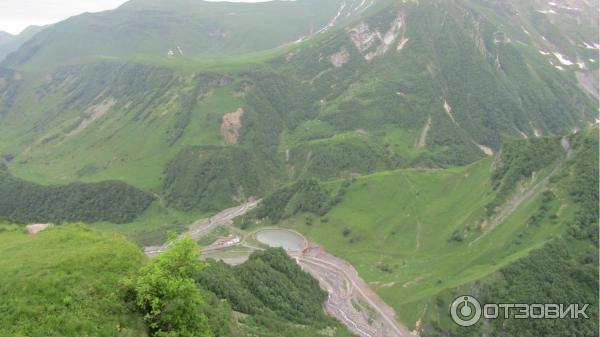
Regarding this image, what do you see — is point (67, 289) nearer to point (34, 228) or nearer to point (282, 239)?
point (34, 228)

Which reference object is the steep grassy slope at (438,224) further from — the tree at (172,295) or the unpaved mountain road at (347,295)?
the tree at (172,295)

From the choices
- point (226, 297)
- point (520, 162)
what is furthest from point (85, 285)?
point (520, 162)

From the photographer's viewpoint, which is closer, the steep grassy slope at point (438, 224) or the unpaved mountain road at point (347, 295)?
the unpaved mountain road at point (347, 295)

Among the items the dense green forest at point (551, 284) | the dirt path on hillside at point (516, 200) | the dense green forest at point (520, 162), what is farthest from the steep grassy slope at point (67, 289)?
the dense green forest at point (520, 162)

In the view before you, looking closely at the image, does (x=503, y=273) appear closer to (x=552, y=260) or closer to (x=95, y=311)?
(x=552, y=260)

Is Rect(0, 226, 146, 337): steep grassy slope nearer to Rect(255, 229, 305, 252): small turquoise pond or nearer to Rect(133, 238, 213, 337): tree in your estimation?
Rect(133, 238, 213, 337): tree

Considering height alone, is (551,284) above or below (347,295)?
above

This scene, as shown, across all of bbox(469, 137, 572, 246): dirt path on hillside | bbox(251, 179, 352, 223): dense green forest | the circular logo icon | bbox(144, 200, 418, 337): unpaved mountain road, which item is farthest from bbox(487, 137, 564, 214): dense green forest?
bbox(251, 179, 352, 223): dense green forest
